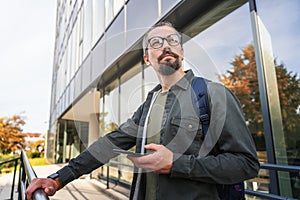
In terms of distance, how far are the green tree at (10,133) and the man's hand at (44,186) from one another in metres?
21.7

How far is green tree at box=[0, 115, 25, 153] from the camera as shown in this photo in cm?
1970

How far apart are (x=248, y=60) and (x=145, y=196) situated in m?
3.46

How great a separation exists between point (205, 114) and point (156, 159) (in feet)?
0.75

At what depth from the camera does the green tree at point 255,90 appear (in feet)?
9.04

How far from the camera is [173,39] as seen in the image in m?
0.98

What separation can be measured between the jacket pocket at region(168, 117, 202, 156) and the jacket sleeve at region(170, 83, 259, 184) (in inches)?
Answer: 1.4

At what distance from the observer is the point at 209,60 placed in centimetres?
79

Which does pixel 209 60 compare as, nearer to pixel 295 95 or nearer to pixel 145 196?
pixel 145 196

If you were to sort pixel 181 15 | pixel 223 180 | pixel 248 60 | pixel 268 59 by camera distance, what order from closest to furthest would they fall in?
pixel 223 180 → pixel 268 59 → pixel 181 15 → pixel 248 60

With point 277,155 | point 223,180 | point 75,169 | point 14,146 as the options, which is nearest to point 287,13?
point 277,155

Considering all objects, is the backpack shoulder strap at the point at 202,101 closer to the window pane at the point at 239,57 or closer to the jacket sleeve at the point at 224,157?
the jacket sleeve at the point at 224,157

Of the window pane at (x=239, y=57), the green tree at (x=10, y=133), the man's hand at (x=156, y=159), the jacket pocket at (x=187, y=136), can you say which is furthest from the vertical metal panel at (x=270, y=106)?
the green tree at (x=10, y=133)

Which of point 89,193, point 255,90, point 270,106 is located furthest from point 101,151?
point 89,193

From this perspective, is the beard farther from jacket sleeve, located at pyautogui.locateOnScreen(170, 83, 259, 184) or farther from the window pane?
the window pane
